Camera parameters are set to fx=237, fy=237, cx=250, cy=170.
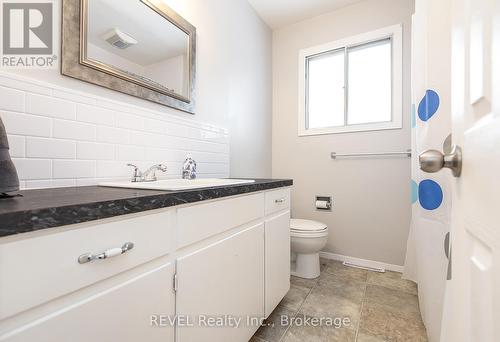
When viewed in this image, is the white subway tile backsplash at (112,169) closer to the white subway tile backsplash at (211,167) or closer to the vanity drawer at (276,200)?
the white subway tile backsplash at (211,167)

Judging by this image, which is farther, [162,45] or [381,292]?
[381,292]

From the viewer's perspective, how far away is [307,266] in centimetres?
193

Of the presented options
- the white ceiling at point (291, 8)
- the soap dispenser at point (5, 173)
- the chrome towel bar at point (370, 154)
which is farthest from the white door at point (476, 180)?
the white ceiling at point (291, 8)

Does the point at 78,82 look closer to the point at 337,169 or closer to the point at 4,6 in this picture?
the point at 4,6

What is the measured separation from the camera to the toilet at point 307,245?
183 centimetres

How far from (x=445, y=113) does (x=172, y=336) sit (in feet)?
4.48

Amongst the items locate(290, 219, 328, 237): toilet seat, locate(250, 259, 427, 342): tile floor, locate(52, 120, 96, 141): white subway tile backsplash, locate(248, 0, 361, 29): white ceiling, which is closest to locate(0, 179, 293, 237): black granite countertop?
locate(52, 120, 96, 141): white subway tile backsplash

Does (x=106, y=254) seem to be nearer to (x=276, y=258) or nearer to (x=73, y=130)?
(x=73, y=130)

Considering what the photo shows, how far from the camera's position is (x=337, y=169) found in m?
2.28

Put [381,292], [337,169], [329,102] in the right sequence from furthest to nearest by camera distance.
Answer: [329,102]
[337,169]
[381,292]

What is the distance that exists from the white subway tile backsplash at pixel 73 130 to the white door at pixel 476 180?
4.06ft

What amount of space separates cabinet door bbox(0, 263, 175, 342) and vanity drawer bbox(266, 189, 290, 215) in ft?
2.17

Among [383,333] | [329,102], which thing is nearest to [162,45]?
[329,102]

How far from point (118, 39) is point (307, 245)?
1.77 metres
